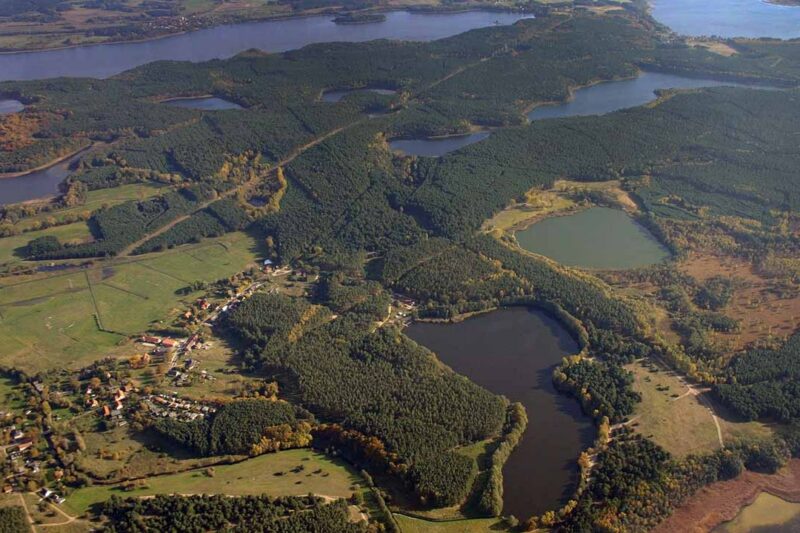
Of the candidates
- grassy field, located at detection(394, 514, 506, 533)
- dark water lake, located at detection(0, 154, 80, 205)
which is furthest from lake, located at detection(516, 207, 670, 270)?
dark water lake, located at detection(0, 154, 80, 205)

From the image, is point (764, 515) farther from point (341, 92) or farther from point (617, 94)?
point (341, 92)

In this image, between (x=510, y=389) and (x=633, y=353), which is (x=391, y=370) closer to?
(x=510, y=389)

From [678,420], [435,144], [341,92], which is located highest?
[341,92]

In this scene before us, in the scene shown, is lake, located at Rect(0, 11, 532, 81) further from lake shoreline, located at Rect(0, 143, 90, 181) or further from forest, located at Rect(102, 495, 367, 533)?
forest, located at Rect(102, 495, 367, 533)

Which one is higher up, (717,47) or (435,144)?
(717,47)

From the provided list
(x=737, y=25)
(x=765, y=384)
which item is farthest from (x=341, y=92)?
(x=737, y=25)

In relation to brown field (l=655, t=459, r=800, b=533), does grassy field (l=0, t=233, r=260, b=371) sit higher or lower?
higher

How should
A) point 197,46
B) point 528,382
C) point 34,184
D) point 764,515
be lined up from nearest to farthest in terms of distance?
point 764,515 < point 528,382 < point 34,184 < point 197,46

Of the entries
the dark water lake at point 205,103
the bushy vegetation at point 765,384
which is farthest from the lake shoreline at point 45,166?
the bushy vegetation at point 765,384

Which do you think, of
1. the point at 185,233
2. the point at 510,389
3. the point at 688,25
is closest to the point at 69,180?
the point at 185,233
